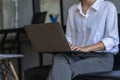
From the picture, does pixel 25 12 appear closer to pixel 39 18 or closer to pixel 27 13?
pixel 27 13

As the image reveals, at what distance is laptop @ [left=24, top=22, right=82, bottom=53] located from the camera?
2176mm

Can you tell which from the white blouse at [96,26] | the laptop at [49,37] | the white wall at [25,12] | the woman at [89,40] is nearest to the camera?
the laptop at [49,37]

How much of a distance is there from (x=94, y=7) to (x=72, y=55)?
0.42 meters

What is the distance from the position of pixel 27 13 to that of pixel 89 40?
94.8 inches

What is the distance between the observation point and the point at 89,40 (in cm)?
254

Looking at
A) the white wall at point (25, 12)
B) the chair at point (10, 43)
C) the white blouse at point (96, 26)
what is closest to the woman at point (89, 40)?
the white blouse at point (96, 26)

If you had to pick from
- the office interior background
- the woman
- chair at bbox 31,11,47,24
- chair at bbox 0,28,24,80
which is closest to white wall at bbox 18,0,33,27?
the office interior background

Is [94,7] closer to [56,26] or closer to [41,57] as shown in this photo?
[56,26]

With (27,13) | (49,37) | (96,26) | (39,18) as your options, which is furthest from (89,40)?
(27,13)

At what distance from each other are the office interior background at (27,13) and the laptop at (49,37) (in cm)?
180

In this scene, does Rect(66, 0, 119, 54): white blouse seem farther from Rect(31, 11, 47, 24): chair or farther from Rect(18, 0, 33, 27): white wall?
Rect(18, 0, 33, 27): white wall

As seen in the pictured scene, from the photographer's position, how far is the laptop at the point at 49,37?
7.14 feet

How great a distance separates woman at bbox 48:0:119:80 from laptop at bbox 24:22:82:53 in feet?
0.28

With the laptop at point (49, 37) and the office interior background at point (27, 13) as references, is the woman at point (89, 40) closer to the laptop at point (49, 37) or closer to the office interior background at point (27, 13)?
the laptop at point (49, 37)
